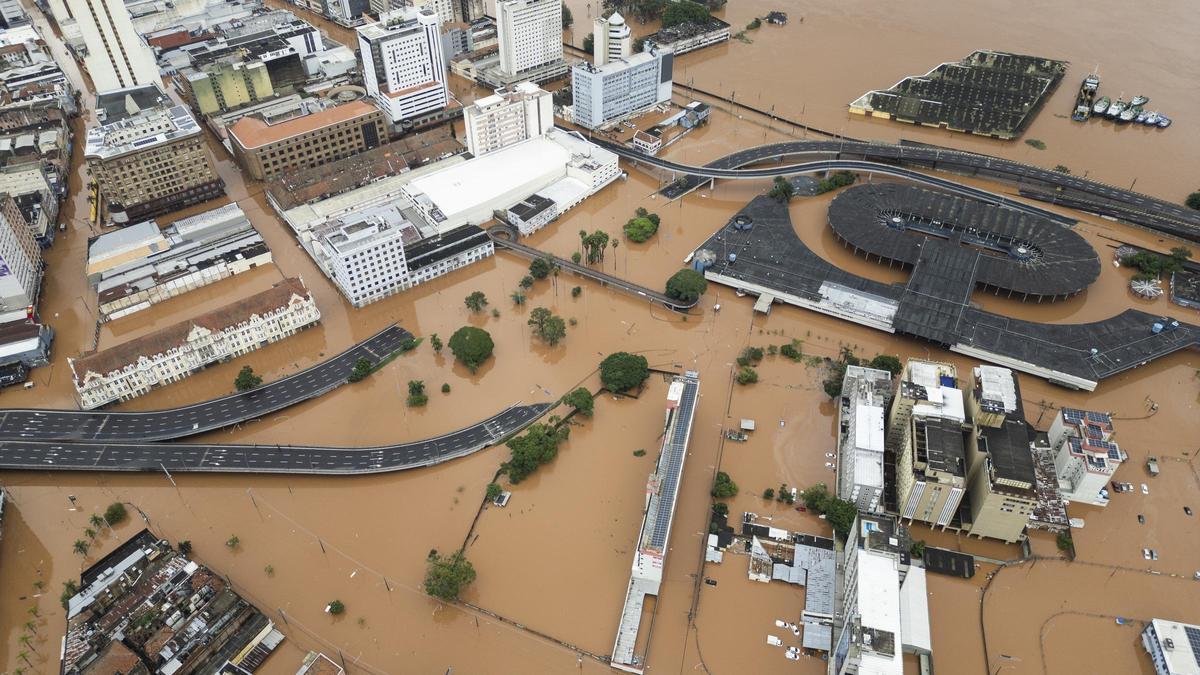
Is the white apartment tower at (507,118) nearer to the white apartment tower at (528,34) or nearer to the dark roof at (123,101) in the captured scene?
the white apartment tower at (528,34)

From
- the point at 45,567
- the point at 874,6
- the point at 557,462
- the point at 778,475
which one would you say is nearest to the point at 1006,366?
the point at 778,475

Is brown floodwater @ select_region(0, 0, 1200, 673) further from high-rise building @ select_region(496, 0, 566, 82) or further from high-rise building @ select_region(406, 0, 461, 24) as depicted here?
high-rise building @ select_region(406, 0, 461, 24)

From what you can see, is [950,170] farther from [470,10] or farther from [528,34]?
[470,10]

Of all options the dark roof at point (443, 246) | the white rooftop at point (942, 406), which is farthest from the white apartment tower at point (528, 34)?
the white rooftop at point (942, 406)

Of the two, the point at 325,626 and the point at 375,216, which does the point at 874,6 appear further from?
the point at 325,626

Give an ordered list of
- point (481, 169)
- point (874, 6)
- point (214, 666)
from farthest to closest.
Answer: point (874, 6) → point (481, 169) → point (214, 666)

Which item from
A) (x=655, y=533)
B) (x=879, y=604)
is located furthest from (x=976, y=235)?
(x=655, y=533)
